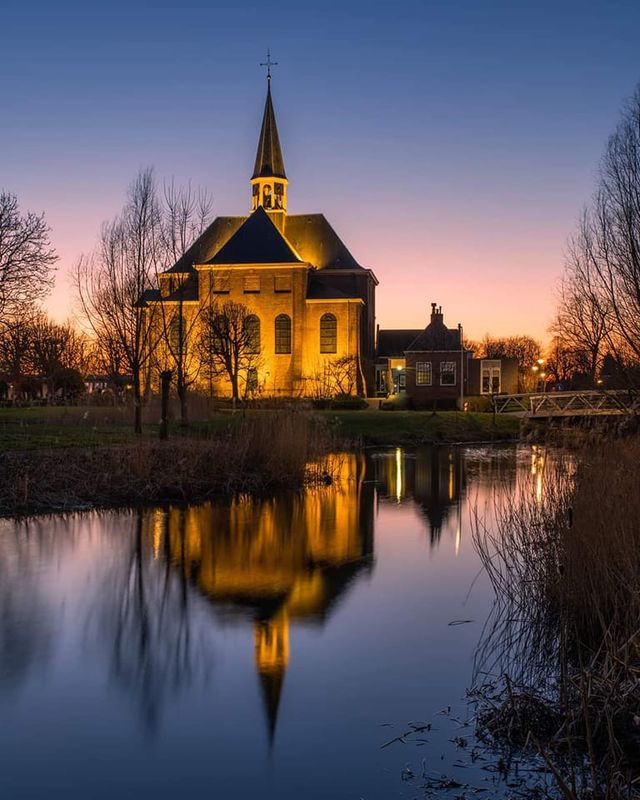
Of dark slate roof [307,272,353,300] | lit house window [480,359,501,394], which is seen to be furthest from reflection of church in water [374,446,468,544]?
lit house window [480,359,501,394]

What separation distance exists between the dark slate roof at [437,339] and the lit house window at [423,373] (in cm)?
100

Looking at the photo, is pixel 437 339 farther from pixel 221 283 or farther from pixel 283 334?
pixel 221 283

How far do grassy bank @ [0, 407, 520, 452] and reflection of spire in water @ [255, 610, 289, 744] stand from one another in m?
10.6

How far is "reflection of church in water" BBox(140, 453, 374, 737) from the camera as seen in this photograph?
29.5 ft

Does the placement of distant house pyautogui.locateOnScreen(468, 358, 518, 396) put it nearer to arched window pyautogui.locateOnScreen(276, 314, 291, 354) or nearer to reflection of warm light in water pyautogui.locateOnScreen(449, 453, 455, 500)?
arched window pyautogui.locateOnScreen(276, 314, 291, 354)

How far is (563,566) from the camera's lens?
7602mm

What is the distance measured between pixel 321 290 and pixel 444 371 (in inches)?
412

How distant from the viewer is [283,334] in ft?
191

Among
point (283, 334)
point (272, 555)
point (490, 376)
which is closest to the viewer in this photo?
point (272, 555)

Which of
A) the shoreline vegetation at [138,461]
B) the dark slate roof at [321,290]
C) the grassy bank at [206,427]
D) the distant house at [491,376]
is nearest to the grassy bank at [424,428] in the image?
the grassy bank at [206,427]

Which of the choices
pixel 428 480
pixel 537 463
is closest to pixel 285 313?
pixel 537 463

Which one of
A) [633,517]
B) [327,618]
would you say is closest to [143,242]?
[327,618]

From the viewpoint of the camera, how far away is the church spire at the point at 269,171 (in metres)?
64.9

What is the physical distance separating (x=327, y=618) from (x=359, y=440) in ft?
74.3
